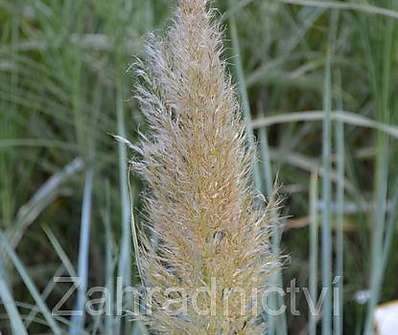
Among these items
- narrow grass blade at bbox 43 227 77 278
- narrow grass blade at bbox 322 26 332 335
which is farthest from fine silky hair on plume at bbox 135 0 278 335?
narrow grass blade at bbox 43 227 77 278

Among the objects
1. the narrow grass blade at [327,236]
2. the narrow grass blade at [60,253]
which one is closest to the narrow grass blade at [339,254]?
the narrow grass blade at [327,236]

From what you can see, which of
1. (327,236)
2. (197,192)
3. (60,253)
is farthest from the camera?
(60,253)

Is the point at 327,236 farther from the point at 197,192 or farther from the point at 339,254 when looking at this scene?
the point at 197,192

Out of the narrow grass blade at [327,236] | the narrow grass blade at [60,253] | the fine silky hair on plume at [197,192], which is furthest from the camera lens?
the narrow grass blade at [60,253]

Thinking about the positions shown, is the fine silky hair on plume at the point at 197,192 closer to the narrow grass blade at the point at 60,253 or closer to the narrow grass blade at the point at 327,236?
the narrow grass blade at the point at 327,236

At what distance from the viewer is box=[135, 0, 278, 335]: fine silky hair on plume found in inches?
28.9

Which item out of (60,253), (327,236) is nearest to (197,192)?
(327,236)

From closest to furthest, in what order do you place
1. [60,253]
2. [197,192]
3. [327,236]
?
1. [197,192]
2. [327,236]
3. [60,253]

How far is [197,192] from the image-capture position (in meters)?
0.74

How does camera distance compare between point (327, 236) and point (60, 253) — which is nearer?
point (327, 236)

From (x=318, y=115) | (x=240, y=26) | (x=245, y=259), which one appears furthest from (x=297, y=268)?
(x=245, y=259)

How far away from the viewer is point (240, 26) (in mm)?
1959

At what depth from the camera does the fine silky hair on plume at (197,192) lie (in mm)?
733

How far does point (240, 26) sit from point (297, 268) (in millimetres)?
562
